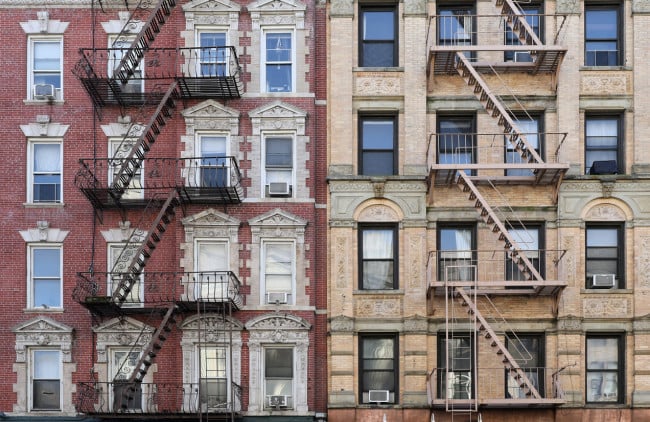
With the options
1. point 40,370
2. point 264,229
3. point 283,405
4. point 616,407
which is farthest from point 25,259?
point 616,407

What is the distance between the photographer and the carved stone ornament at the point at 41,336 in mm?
24672

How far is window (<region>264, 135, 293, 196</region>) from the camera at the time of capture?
25.3 m

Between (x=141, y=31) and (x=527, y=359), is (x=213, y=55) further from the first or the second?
(x=527, y=359)

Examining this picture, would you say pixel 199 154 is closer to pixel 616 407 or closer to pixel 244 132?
pixel 244 132

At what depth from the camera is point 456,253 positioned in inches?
981

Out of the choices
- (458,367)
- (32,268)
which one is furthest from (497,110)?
(32,268)

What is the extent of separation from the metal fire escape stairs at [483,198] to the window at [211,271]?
619 cm

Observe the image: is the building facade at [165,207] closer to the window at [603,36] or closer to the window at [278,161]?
the window at [278,161]

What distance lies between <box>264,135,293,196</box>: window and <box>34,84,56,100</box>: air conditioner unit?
6.16 m

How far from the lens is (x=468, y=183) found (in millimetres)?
23766

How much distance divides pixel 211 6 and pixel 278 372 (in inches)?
408

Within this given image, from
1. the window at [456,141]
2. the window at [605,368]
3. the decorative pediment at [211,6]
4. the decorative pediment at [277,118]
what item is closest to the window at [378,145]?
the window at [456,141]

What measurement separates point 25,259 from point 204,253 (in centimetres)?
→ 492

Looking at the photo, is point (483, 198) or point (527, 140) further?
point (527, 140)
